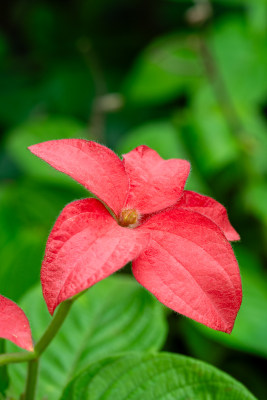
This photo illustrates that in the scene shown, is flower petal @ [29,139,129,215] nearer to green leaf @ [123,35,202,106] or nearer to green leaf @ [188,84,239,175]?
green leaf @ [188,84,239,175]

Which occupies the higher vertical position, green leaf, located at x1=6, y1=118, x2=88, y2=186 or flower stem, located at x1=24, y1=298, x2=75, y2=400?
flower stem, located at x1=24, y1=298, x2=75, y2=400

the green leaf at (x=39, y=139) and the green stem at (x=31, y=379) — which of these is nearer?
the green stem at (x=31, y=379)

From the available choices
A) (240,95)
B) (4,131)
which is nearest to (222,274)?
(240,95)

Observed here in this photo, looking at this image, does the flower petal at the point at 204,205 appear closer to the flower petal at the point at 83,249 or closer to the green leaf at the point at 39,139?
the flower petal at the point at 83,249

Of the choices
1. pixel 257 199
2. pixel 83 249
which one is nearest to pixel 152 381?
pixel 83 249

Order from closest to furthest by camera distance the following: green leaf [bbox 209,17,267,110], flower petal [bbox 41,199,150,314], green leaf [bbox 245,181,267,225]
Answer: flower petal [bbox 41,199,150,314] → green leaf [bbox 245,181,267,225] → green leaf [bbox 209,17,267,110]

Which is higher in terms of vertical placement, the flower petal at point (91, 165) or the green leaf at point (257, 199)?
the flower petal at point (91, 165)

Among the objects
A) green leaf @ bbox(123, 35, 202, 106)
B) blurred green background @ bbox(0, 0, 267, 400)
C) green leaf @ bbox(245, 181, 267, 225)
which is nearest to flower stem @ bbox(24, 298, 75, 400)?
blurred green background @ bbox(0, 0, 267, 400)

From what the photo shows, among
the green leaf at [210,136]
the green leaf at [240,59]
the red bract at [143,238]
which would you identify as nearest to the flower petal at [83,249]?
the red bract at [143,238]
